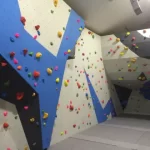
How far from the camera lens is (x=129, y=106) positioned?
4.75m

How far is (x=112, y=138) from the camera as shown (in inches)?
106

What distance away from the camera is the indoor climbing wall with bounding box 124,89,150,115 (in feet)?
14.7

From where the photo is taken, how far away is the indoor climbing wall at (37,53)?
186cm

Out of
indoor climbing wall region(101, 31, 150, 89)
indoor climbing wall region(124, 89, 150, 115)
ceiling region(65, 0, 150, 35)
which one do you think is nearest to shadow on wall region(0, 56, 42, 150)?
ceiling region(65, 0, 150, 35)

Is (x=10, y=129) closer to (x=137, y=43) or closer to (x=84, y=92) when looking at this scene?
(x=84, y=92)

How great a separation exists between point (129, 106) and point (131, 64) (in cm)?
144

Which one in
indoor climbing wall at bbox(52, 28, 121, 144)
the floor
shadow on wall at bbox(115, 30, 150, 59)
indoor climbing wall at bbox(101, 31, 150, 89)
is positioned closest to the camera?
the floor

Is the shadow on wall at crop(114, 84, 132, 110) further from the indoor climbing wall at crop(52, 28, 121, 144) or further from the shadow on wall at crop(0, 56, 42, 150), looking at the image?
the shadow on wall at crop(0, 56, 42, 150)

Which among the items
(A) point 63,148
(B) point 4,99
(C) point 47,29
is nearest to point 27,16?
(C) point 47,29

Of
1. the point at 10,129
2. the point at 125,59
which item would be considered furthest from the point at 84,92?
the point at 10,129

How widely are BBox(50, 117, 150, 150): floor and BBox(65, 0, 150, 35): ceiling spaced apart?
1810 millimetres

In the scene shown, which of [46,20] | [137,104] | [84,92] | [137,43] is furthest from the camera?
Result: [137,104]

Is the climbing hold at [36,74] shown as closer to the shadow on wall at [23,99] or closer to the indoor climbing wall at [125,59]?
the shadow on wall at [23,99]

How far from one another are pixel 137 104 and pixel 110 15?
2335 mm
